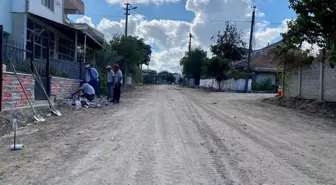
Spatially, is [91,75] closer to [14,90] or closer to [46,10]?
[46,10]

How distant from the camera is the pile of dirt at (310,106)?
1415 cm

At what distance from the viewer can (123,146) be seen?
6480 mm

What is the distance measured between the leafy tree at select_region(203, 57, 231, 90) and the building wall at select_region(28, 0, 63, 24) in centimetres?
2102

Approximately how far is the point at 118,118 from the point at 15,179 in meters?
6.04

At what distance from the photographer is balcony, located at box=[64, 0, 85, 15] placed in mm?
27656

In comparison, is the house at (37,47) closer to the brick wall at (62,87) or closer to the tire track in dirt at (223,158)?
the brick wall at (62,87)

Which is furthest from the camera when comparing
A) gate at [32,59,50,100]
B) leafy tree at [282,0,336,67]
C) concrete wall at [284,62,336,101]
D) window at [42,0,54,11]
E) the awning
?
window at [42,0,54,11]

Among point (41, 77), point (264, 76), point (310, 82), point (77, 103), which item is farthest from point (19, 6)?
point (264, 76)

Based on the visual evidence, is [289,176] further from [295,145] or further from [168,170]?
[295,145]

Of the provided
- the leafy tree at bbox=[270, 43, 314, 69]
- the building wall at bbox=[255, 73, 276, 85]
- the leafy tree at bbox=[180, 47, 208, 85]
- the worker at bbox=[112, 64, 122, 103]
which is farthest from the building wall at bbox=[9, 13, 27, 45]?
the leafy tree at bbox=[180, 47, 208, 85]

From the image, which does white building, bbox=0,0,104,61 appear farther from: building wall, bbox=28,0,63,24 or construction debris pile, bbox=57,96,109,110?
construction debris pile, bbox=57,96,109,110

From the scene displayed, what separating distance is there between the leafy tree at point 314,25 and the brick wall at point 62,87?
10.6 metres

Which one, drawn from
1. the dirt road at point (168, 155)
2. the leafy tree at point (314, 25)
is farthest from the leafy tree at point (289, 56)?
the dirt road at point (168, 155)

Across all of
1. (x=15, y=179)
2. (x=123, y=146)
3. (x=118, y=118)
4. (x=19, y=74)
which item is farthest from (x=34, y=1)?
(x=15, y=179)
